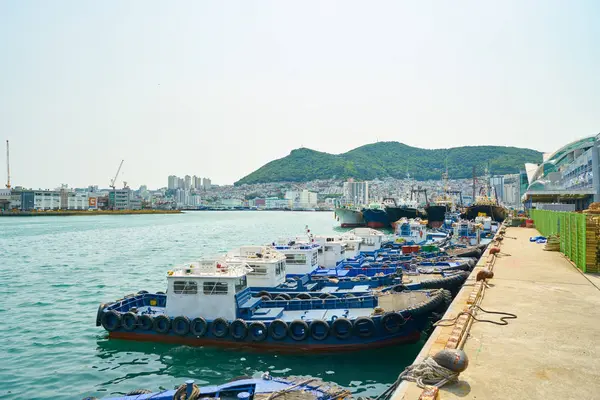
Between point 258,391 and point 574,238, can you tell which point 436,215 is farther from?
point 258,391

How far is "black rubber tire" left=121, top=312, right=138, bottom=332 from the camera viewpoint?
55.2ft

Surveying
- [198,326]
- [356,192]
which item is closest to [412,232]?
[198,326]

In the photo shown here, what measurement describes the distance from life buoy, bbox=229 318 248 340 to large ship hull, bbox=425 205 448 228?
67.2 metres

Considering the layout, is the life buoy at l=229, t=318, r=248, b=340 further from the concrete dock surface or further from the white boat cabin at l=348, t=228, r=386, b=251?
the white boat cabin at l=348, t=228, r=386, b=251

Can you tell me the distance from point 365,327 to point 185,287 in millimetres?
6897

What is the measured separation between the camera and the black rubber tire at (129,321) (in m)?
16.8

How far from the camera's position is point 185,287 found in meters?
16.5

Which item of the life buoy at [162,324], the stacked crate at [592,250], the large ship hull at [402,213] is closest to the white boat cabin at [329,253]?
the life buoy at [162,324]

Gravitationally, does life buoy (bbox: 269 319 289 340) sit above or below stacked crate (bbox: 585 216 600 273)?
below

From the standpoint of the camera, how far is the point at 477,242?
38.1 metres

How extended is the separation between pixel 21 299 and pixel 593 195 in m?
48.9

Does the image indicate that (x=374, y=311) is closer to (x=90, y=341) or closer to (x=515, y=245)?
(x=90, y=341)

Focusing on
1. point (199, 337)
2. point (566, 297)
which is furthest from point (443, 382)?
point (199, 337)

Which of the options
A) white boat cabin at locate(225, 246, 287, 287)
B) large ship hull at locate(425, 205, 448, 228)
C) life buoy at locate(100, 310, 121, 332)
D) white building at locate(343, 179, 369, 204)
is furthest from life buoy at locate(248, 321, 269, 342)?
white building at locate(343, 179, 369, 204)
